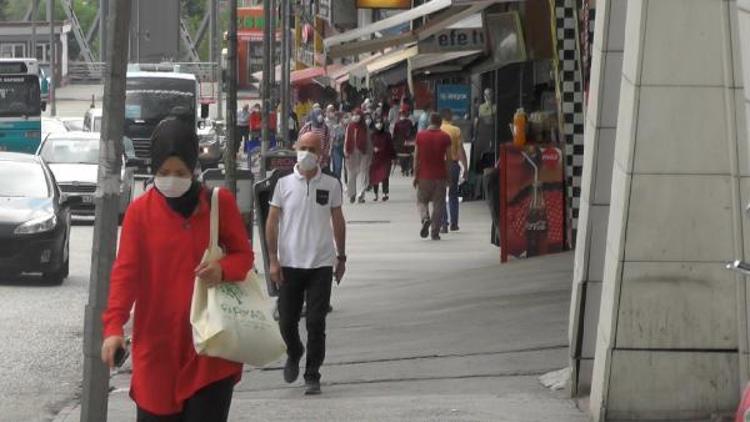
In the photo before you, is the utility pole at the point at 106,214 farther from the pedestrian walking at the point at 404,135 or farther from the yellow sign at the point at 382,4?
the pedestrian walking at the point at 404,135

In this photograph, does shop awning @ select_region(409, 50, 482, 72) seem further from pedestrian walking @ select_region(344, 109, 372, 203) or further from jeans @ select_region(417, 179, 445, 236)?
pedestrian walking @ select_region(344, 109, 372, 203)

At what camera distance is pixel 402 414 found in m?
10.5

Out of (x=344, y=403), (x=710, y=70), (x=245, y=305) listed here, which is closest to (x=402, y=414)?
(x=344, y=403)

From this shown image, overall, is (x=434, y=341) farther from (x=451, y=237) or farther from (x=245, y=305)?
(x=451, y=237)

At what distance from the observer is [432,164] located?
23.5 m

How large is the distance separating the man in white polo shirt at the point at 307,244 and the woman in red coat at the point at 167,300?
436 cm

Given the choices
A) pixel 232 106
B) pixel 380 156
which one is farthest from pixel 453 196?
pixel 380 156

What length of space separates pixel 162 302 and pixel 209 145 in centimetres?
4282

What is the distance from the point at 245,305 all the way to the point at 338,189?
4.70 meters

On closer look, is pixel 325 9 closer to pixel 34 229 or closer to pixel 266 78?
pixel 266 78

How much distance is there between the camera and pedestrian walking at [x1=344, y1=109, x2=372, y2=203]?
32.5 meters

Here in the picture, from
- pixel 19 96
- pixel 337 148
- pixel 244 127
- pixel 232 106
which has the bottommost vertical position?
pixel 244 127

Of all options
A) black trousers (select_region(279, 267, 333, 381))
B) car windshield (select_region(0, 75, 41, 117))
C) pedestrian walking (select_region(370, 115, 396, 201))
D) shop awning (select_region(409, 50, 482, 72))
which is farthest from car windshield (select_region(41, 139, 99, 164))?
black trousers (select_region(279, 267, 333, 381))

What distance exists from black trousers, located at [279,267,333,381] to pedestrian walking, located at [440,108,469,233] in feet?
41.3
